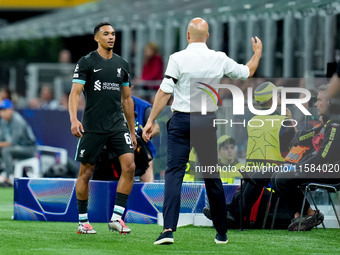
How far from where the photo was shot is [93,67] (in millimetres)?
9086

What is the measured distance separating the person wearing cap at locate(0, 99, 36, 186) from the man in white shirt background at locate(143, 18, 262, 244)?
9568 mm

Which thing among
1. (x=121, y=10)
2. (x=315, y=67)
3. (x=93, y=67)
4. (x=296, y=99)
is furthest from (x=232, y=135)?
(x=121, y=10)

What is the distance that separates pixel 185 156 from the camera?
8273 millimetres

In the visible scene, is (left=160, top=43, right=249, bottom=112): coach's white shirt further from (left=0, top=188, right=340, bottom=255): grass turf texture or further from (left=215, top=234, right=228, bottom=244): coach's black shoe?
(left=0, top=188, right=340, bottom=255): grass turf texture

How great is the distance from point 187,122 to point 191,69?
0.47m

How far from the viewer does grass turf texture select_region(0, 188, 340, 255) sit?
7.86 meters

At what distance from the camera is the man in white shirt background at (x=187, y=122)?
323 inches

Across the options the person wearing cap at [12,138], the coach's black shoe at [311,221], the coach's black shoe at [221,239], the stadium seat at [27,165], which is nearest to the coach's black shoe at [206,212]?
the coach's black shoe at [311,221]

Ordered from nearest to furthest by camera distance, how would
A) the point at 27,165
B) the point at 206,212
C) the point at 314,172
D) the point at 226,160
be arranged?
the point at 314,172
the point at 206,212
the point at 226,160
the point at 27,165

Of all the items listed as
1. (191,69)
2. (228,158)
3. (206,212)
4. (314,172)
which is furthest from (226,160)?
(191,69)

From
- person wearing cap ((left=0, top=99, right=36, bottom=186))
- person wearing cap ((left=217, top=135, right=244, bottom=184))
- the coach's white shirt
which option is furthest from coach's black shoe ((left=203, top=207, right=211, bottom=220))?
person wearing cap ((left=0, top=99, right=36, bottom=186))

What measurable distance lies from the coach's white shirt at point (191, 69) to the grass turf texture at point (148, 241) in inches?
49.6

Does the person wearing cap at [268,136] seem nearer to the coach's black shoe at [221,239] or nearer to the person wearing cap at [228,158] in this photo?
the person wearing cap at [228,158]

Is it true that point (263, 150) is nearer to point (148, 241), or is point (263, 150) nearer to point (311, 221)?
point (311, 221)
